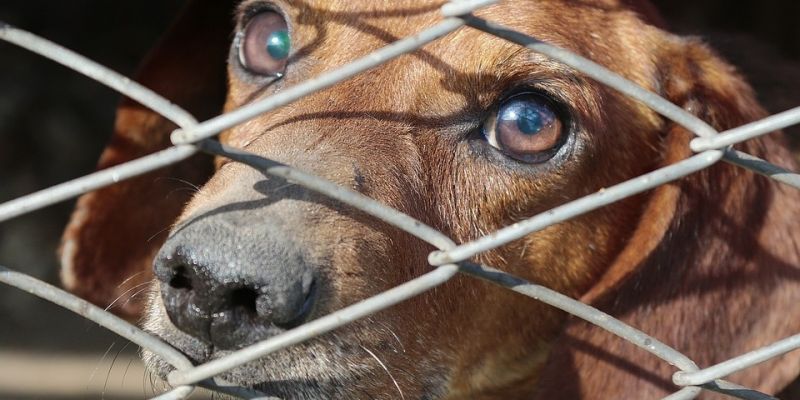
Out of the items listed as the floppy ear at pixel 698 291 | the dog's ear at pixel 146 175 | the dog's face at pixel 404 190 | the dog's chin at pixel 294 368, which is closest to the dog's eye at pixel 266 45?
the dog's face at pixel 404 190

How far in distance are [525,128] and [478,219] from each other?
278 millimetres

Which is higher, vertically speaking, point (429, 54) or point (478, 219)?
point (429, 54)

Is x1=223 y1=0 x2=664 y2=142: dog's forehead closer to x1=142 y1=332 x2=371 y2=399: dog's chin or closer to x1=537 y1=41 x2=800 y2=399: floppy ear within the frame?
x1=537 y1=41 x2=800 y2=399: floppy ear

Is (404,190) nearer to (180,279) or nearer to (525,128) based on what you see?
(525,128)

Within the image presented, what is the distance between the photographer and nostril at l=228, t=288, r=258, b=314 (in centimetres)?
202

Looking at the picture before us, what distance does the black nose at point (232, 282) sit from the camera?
196 centimetres

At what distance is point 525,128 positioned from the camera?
106 inches

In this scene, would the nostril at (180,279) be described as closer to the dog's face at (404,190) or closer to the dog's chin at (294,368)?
the dog's face at (404,190)

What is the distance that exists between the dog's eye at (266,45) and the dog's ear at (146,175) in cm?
60

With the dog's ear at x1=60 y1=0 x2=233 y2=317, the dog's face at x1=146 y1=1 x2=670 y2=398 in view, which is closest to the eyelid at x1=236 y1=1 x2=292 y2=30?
the dog's face at x1=146 y1=1 x2=670 y2=398

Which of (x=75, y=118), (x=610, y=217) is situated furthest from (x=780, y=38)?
(x=75, y=118)

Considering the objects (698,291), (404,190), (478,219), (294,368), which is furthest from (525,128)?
(294,368)

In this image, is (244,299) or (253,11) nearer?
(244,299)

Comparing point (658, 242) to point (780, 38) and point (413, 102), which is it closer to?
point (413, 102)
